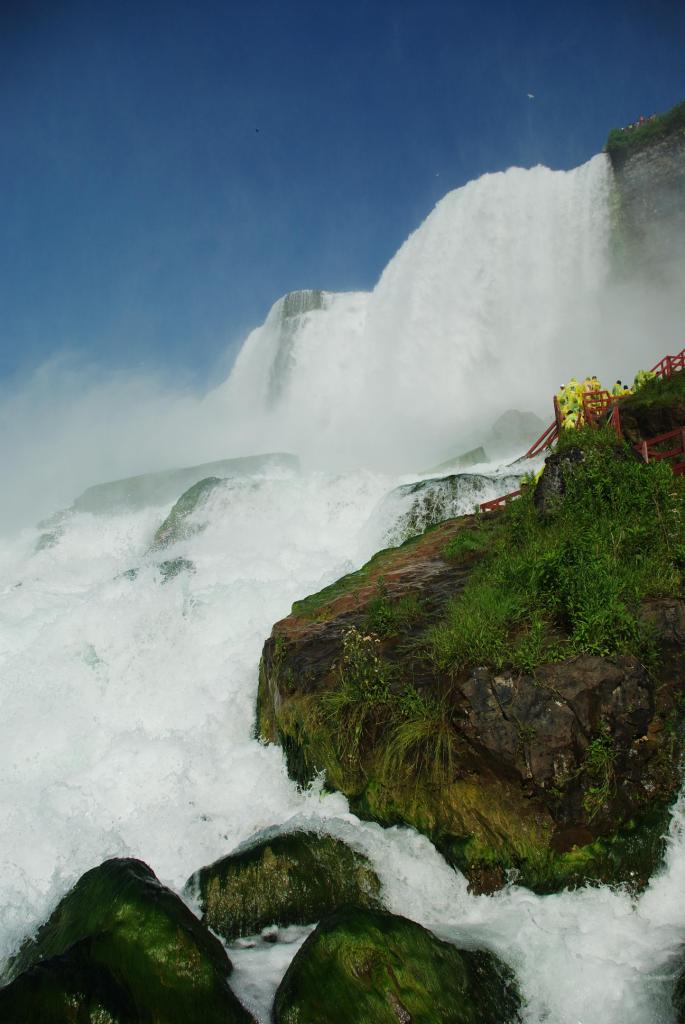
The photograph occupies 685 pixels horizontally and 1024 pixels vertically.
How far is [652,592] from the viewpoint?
670 cm

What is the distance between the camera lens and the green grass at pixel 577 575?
6.01 meters

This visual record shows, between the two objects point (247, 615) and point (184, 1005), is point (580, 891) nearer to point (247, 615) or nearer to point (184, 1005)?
point (184, 1005)

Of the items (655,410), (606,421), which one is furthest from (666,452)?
(655,410)

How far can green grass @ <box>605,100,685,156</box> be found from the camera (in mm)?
38875

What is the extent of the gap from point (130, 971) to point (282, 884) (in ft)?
5.82

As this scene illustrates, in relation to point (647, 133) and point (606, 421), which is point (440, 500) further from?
point (647, 133)

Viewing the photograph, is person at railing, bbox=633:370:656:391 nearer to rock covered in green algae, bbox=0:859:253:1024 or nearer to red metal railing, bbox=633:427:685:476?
red metal railing, bbox=633:427:685:476

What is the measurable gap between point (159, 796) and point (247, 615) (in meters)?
4.24

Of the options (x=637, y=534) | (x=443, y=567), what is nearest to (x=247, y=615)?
(x=443, y=567)

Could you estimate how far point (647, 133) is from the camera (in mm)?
39188

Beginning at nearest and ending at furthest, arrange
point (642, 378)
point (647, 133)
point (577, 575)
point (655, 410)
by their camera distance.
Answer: point (577, 575)
point (655, 410)
point (642, 378)
point (647, 133)

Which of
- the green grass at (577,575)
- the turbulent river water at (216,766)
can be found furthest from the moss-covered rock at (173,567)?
the green grass at (577,575)

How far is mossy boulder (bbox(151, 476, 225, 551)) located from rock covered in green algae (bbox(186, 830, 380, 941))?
17.7 meters

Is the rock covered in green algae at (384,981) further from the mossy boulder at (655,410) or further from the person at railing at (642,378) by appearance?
the person at railing at (642,378)
